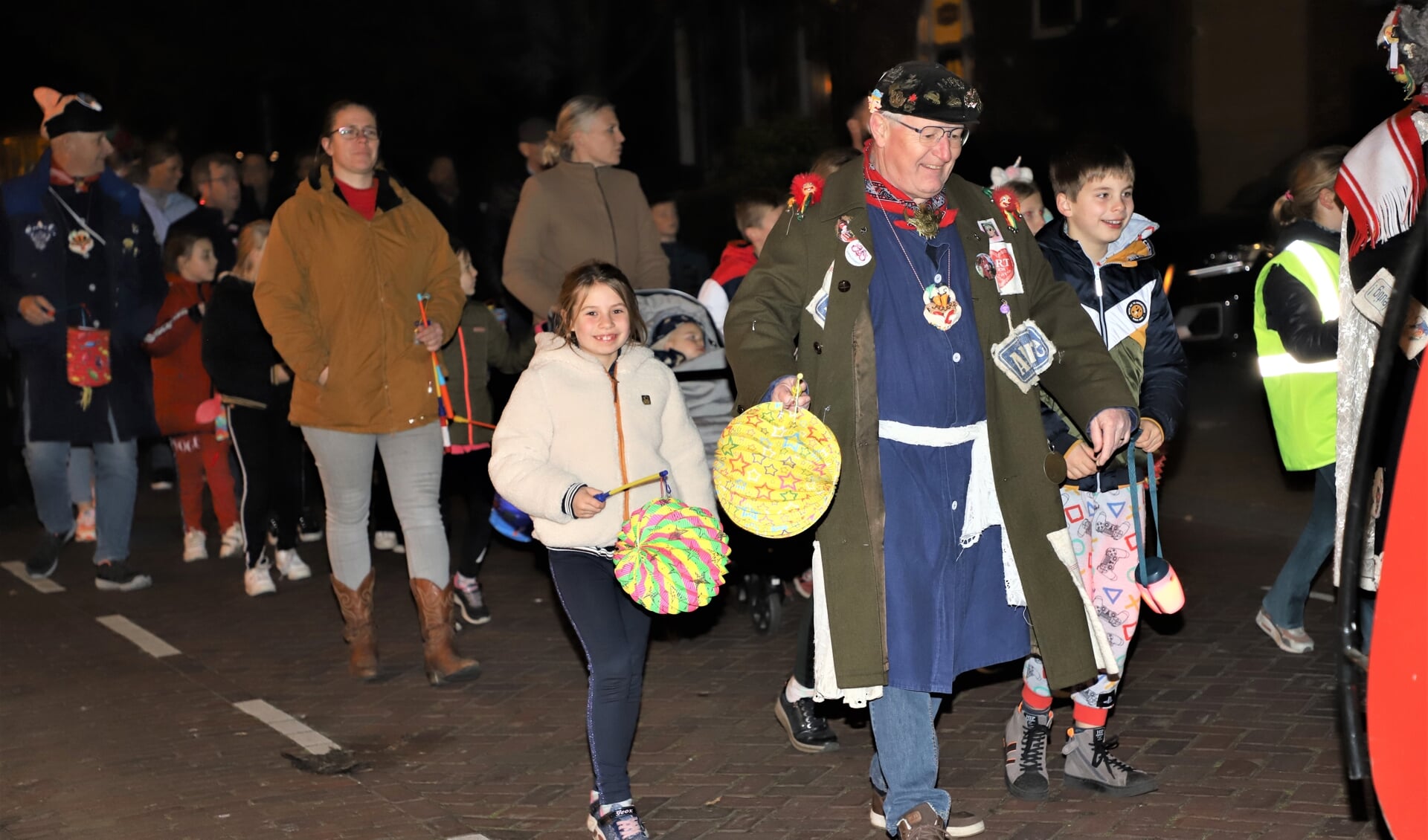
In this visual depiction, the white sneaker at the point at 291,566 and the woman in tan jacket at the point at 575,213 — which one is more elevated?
the woman in tan jacket at the point at 575,213

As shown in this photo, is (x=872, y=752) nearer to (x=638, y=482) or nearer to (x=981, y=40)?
(x=638, y=482)

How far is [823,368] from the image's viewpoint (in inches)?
183

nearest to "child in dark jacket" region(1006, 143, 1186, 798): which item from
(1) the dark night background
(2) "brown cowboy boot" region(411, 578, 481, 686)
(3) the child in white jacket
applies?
(3) the child in white jacket

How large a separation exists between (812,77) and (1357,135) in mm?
5590

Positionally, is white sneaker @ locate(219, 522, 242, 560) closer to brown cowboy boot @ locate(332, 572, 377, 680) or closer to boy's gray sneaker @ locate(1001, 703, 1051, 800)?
brown cowboy boot @ locate(332, 572, 377, 680)

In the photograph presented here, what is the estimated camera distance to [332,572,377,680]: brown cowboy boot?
7461 millimetres

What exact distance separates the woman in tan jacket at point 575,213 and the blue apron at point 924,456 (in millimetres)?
3289

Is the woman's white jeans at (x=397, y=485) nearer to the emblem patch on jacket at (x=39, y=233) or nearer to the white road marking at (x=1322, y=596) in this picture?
the emblem patch on jacket at (x=39, y=233)

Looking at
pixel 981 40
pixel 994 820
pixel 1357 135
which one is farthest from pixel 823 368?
pixel 981 40

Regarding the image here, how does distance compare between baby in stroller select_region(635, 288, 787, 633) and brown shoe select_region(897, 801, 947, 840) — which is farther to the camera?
baby in stroller select_region(635, 288, 787, 633)

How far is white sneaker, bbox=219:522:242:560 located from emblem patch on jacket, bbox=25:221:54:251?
6.96 ft

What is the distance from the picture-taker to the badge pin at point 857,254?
4.66 metres

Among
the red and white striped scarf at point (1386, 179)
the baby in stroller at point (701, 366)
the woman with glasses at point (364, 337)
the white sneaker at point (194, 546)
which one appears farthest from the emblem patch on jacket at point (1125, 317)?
the white sneaker at point (194, 546)

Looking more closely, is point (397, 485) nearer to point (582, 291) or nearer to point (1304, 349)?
point (582, 291)
